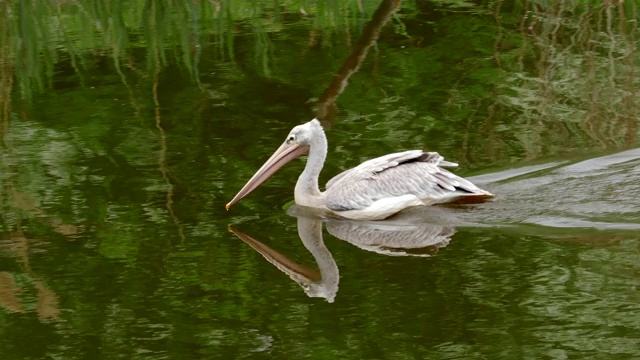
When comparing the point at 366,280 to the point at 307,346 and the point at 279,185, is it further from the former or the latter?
the point at 279,185

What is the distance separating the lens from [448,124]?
9.55 meters

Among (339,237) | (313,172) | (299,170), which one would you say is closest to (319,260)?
(339,237)

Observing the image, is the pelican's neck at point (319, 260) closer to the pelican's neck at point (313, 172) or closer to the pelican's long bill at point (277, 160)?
the pelican's neck at point (313, 172)

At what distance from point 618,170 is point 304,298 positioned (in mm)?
2941

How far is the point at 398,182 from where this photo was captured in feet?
27.1

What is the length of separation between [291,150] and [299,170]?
2.00ft

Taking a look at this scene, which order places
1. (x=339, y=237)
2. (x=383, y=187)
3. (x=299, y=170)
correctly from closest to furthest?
(x=339, y=237), (x=383, y=187), (x=299, y=170)

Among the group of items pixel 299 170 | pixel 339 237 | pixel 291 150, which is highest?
pixel 291 150

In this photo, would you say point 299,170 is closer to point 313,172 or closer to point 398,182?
point 313,172

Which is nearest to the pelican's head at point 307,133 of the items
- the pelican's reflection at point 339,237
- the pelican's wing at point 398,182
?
the pelican's wing at point 398,182

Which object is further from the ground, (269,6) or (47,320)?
(269,6)

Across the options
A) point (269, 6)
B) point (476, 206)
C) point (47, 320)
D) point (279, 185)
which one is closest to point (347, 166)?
point (279, 185)

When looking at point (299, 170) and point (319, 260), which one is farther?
point (299, 170)

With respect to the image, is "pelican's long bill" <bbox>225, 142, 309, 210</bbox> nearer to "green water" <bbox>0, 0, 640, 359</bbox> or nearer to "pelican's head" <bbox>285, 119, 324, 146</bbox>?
"pelican's head" <bbox>285, 119, 324, 146</bbox>
